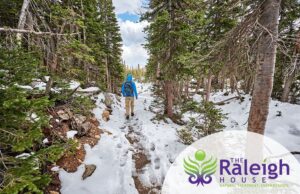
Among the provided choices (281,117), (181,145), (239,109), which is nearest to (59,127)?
(181,145)

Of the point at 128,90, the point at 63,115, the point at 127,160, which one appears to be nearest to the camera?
the point at 127,160

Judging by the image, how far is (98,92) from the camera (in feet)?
45.8

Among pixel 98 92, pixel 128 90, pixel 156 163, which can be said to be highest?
pixel 128 90

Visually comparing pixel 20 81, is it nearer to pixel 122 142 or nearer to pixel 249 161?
pixel 122 142

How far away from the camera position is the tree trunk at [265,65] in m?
4.74

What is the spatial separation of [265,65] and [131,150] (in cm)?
486

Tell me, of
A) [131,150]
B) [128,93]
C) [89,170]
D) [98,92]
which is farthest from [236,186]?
[98,92]

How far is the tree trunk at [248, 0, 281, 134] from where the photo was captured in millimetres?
4738

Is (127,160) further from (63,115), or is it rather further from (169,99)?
(169,99)

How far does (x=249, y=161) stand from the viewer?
5.22 meters

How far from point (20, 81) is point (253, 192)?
5525mm

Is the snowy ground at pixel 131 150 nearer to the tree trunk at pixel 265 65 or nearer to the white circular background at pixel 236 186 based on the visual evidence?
the white circular background at pixel 236 186

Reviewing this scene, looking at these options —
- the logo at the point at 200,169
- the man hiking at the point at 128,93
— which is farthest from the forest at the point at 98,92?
the man hiking at the point at 128,93

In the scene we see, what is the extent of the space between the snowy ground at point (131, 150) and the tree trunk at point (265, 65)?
2.95 m
